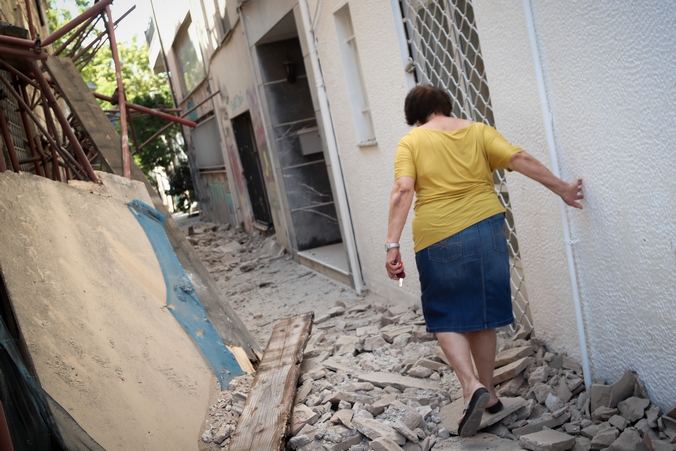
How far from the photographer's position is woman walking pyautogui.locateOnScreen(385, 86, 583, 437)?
318 cm

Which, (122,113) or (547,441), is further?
(122,113)

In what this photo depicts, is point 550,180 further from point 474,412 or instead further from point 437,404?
point 437,404

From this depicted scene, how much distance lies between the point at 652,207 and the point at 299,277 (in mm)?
6245

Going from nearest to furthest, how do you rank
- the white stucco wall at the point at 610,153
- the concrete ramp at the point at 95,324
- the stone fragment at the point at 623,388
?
1. the white stucco wall at the point at 610,153
2. the stone fragment at the point at 623,388
3. the concrete ramp at the point at 95,324

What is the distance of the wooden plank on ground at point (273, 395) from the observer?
3.30 meters

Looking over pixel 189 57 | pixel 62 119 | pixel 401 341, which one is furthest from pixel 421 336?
pixel 189 57

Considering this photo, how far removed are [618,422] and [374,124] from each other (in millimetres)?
3409

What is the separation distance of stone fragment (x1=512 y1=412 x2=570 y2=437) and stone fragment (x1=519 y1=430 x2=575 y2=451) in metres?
0.14

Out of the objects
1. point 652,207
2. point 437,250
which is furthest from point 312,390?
point 652,207

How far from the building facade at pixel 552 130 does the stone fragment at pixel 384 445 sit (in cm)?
107

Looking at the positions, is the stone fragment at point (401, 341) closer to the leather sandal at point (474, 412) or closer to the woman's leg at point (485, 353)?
the woman's leg at point (485, 353)

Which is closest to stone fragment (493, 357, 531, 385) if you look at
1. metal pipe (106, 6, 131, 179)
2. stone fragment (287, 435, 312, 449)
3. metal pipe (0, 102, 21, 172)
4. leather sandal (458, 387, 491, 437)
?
leather sandal (458, 387, 491, 437)

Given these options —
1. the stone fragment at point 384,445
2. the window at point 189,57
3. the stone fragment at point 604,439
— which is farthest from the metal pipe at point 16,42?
the window at point 189,57

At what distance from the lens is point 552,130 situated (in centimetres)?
327
